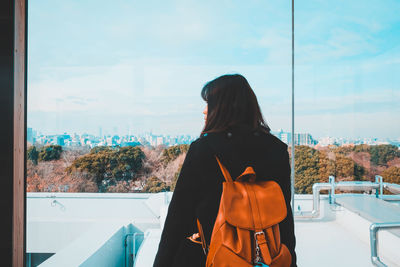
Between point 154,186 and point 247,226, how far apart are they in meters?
1.26

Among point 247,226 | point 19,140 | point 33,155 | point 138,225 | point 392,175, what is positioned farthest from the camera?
point 138,225

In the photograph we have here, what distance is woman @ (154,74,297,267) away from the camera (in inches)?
28.4

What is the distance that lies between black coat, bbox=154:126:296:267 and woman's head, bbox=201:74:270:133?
3 centimetres

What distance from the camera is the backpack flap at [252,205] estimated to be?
26.8 inches

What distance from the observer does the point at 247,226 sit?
26.7 inches

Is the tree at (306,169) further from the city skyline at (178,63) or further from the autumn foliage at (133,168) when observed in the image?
the city skyline at (178,63)

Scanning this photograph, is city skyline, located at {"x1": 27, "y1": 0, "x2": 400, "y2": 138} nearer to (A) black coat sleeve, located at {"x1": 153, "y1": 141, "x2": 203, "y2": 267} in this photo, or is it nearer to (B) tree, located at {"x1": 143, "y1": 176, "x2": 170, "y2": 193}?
(B) tree, located at {"x1": 143, "y1": 176, "x2": 170, "y2": 193}

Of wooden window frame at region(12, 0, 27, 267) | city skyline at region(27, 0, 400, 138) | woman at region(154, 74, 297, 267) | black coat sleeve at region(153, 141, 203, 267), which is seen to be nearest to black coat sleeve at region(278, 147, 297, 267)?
woman at region(154, 74, 297, 267)

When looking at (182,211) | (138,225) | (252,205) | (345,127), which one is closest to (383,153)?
(345,127)

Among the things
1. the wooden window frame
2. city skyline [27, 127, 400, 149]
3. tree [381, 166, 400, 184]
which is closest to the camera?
the wooden window frame

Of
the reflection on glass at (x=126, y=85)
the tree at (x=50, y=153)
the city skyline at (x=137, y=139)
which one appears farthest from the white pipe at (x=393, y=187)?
the tree at (x=50, y=153)

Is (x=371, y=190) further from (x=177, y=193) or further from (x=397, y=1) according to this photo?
(x=177, y=193)

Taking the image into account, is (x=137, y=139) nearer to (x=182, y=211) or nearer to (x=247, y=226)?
(x=182, y=211)

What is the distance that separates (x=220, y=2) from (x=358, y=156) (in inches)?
55.2
